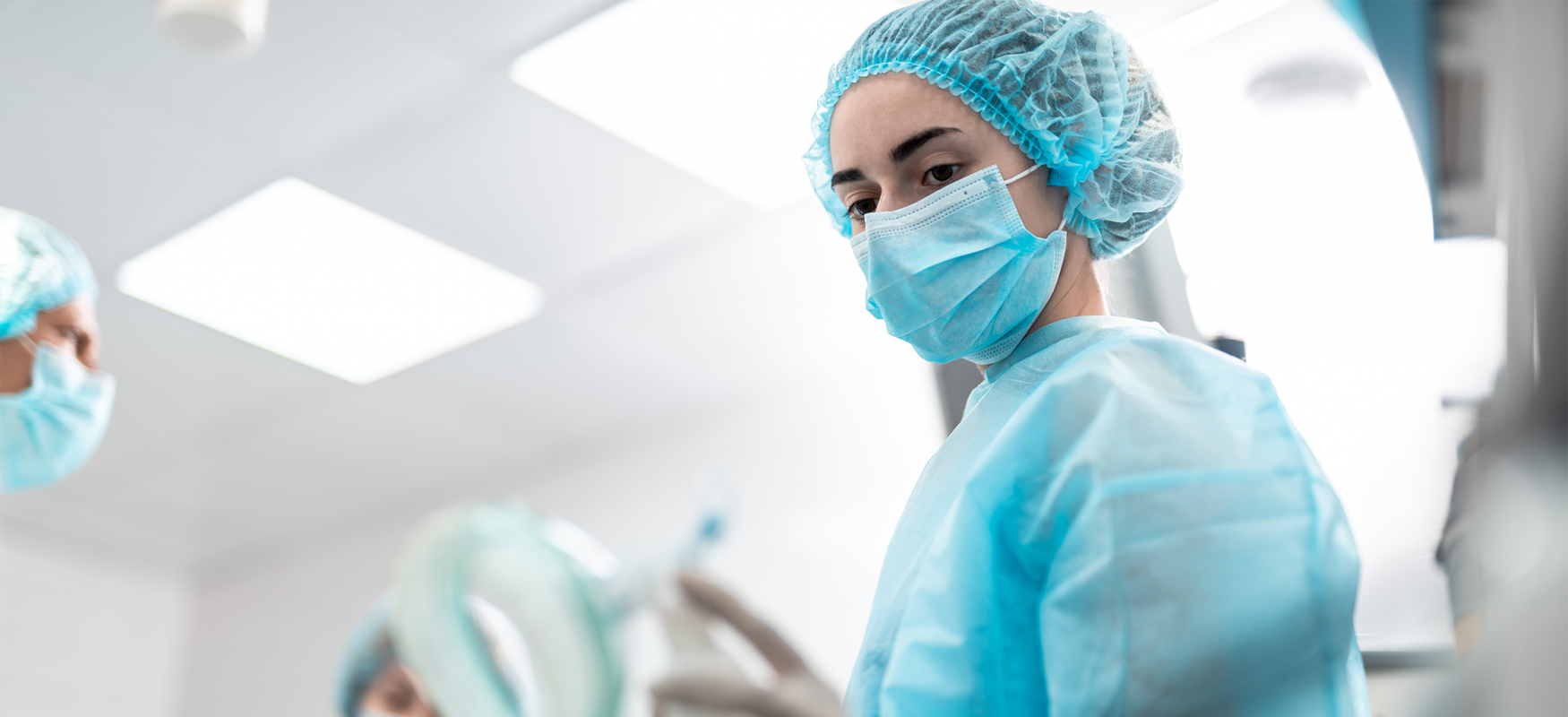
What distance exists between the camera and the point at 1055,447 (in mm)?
703

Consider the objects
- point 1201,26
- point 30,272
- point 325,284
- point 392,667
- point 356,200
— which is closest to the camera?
point 392,667

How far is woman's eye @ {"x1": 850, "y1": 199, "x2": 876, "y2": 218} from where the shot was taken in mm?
963

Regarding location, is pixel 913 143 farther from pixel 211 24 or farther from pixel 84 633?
pixel 84 633

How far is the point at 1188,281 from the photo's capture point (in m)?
1.50

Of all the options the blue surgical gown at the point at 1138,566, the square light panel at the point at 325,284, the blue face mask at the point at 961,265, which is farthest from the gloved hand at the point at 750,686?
the square light panel at the point at 325,284

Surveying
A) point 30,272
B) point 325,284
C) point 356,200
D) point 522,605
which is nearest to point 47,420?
point 30,272

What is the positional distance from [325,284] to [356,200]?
0.40 metres

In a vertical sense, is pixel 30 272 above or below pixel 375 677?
above

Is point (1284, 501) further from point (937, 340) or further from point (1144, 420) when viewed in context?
point (937, 340)

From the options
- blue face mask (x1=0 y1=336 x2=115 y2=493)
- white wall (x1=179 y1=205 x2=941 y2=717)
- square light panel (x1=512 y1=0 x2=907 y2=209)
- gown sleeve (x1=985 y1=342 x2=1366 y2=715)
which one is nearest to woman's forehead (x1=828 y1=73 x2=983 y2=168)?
gown sleeve (x1=985 y1=342 x2=1366 y2=715)

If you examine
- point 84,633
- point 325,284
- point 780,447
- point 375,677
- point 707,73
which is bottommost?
point 84,633

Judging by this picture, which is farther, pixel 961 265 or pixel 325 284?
pixel 325 284

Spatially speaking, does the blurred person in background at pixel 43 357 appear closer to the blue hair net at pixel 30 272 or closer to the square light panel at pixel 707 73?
the blue hair net at pixel 30 272

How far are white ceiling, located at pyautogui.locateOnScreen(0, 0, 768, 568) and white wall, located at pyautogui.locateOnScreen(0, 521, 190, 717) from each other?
0.69 m
